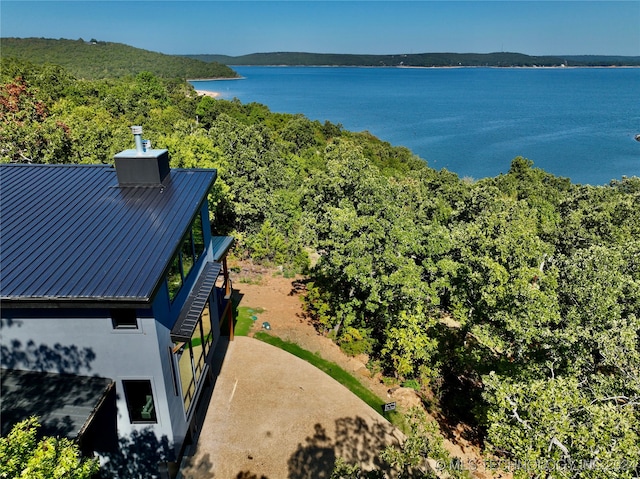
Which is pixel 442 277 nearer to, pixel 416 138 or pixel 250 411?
pixel 250 411

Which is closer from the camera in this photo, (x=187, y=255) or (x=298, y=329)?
(x=187, y=255)

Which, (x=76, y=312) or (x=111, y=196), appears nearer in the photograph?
(x=76, y=312)

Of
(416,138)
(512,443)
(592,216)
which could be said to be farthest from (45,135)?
(416,138)

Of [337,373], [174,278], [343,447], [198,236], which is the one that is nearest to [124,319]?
[174,278]

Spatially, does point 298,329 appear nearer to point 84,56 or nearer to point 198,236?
point 198,236

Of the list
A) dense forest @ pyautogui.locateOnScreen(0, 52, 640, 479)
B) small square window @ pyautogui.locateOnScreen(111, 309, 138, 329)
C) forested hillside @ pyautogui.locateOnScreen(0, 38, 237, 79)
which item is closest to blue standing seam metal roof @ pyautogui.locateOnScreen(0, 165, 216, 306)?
small square window @ pyautogui.locateOnScreen(111, 309, 138, 329)
